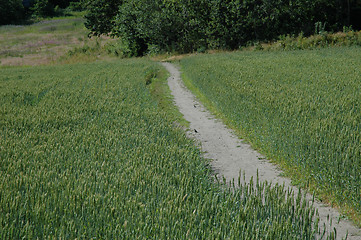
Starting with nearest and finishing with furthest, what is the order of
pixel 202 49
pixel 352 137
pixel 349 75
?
pixel 352 137, pixel 349 75, pixel 202 49

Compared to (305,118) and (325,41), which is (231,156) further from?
(325,41)

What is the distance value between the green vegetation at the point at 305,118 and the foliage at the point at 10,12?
72317mm

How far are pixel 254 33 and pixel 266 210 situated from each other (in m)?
33.8

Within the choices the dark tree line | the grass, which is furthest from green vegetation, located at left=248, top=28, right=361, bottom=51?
the grass

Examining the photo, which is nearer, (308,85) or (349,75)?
(308,85)

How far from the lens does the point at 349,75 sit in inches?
477

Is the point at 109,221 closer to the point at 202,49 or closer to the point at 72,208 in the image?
the point at 72,208

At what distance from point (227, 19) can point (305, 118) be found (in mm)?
28520

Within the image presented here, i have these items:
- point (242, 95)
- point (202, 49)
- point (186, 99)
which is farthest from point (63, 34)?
point (242, 95)

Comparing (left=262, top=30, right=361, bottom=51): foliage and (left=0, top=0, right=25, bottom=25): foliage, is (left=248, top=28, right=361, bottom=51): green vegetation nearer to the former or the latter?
(left=262, top=30, right=361, bottom=51): foliage

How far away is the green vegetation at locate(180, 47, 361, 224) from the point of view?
5.04 m

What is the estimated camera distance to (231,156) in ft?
24.0

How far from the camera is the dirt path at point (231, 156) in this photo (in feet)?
14.8

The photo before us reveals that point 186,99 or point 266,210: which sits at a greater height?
point 266,210
